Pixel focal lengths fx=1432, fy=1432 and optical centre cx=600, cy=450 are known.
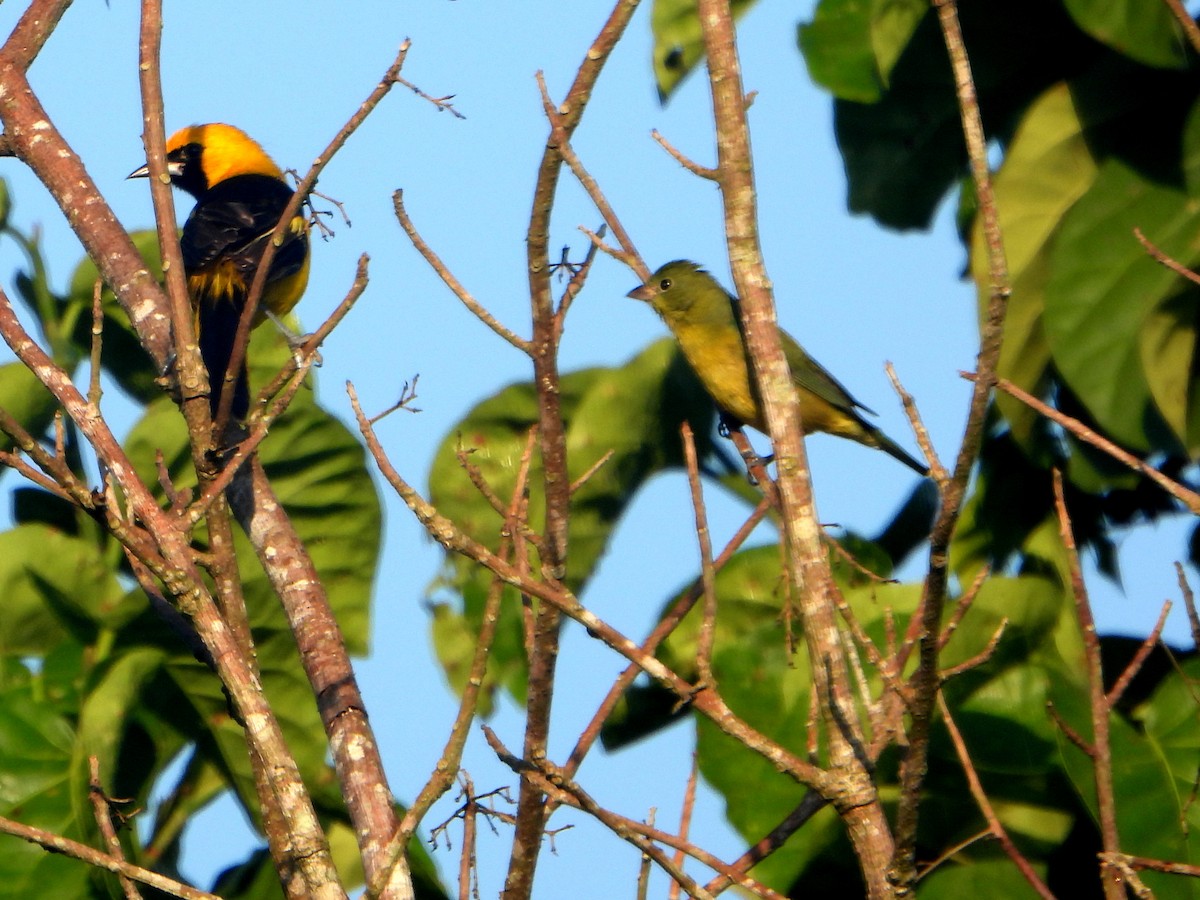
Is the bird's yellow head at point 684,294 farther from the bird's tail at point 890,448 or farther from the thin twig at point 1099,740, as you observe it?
the thin twig at point 1099,740

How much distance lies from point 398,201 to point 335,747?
112cm

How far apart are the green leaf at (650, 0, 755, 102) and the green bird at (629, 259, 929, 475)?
2.75 ft

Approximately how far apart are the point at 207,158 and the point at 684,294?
9.69ft

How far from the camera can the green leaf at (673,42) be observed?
15.9 ft

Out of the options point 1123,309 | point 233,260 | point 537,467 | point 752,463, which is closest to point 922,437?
point 752,463

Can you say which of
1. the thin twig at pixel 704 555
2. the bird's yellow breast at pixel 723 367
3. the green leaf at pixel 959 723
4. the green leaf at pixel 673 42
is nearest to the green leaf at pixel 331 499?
the bird's yellow breast at pixel 723 367

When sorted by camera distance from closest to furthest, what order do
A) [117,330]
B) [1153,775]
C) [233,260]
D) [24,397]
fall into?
[1153,775] < [24,397] < [117,330] < [233,260]

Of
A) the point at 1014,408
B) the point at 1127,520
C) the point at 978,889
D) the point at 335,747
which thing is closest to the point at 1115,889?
the point at 335,747

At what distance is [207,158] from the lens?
23.7 ft

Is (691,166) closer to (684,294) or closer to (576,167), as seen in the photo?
(576,167)

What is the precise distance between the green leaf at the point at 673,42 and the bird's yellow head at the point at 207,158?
2926 millimetres

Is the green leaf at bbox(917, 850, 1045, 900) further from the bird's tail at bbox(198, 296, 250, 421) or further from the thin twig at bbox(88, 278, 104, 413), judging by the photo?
the thin twig at bbox(88, 278, 104, 413)

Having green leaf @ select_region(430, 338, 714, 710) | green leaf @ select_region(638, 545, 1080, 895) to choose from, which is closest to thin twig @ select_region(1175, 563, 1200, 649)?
green leaf @ select_region(638, 545, 1080, 895)

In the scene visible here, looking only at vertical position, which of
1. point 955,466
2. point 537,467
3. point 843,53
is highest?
point 843,53
